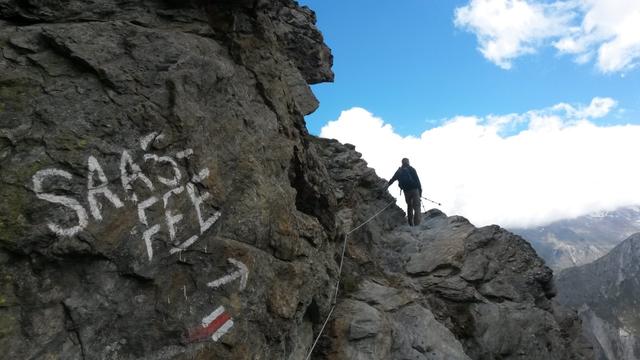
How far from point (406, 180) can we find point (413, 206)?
5.52ft

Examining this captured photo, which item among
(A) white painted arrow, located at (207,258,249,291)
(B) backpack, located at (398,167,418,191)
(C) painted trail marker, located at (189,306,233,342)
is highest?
(B) backpack, located at (398,167,418,191)

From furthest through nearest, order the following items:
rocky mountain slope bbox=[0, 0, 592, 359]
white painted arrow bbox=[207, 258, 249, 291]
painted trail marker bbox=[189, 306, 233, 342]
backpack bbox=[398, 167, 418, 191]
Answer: backpack bbox=[398, 167, 418, 191] < white painted arrow bbox=[207, 258, 249, 291] < painted trail marker bbox=[189, 306, 233, 342] < rocky mountain slope bbox=[0, 0, 592, 359]

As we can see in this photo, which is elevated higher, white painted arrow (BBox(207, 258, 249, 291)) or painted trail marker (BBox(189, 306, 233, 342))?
white painted arrow (BBox(207, 258, 249, 291))

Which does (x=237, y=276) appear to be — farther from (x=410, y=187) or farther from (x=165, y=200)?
(x=410, y=187)

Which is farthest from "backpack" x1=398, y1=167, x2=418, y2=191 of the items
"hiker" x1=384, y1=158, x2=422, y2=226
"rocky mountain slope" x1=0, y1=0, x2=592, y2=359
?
"rocky mountain slope" x1=0, y1=0, x2=592, y2=359

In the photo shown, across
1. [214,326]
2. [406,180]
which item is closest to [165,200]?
[214,326]

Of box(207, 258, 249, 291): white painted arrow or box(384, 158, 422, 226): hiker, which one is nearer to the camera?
box(207, 258, 249, 291): white painted arrow

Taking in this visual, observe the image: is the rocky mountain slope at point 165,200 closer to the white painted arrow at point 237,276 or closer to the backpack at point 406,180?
the white painted arrow at point 237,276

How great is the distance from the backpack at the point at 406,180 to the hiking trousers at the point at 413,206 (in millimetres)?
285

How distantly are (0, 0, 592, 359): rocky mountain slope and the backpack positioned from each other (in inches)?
456

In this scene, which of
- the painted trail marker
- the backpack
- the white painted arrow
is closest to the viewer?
the painted trail marker

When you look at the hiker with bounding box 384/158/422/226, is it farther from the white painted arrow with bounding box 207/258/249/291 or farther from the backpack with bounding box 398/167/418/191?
the white painted arrow with bounding box 207/258/249/291

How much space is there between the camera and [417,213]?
26.9 m

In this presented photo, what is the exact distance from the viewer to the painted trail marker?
→ 28.6 feet
